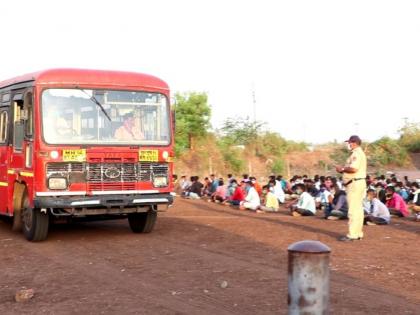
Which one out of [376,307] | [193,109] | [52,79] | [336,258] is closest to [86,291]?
[376,307]

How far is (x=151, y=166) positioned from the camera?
36.9ft

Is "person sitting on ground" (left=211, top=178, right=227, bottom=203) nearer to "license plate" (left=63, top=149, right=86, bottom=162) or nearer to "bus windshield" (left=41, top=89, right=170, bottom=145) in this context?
"bus windshield" (left=41, top=89, right=170, bottom=145)

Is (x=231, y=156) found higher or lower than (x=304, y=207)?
higher

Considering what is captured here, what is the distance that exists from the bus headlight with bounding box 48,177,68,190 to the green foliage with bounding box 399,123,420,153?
138 ft

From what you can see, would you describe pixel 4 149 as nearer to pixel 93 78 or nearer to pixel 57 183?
pixel 57 183

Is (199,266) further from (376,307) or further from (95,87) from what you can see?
(95,87)

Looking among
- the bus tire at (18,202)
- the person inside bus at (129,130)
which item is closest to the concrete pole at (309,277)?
the person inside bus at (129,130)

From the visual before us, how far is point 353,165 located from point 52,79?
212 inches

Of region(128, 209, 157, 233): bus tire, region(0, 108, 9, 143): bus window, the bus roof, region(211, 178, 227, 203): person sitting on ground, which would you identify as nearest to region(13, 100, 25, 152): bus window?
the bus roof

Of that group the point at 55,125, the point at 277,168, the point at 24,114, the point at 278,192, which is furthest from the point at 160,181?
the point at 277,168

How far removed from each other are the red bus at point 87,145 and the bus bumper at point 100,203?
17 millimetres

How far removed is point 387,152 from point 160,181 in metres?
36.3

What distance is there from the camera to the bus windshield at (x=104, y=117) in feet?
34.9

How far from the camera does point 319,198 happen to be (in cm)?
1859
